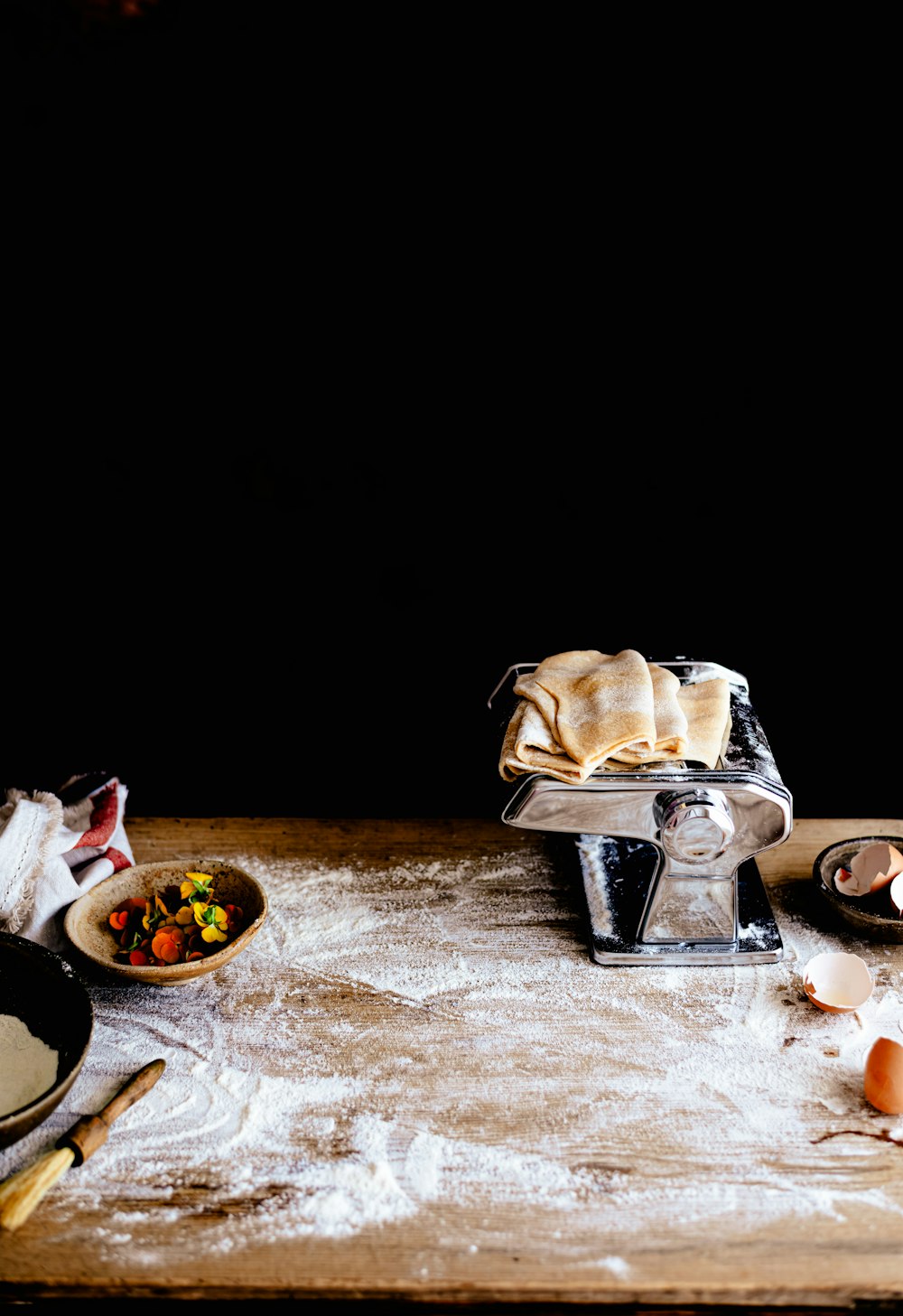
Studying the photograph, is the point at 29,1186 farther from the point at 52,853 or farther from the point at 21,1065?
the point at 52,853

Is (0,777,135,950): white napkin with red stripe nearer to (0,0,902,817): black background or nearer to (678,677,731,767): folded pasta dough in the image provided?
(0,0,902,817): black background

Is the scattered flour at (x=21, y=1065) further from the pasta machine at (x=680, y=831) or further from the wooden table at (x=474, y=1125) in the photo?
the pasta machine at (x=680, y=831)

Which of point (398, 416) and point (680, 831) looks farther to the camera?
point (398, 416)

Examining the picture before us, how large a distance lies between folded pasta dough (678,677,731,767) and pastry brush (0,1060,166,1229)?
90cm

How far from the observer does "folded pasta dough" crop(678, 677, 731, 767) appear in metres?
1.48

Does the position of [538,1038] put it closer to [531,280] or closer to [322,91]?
[531,280]

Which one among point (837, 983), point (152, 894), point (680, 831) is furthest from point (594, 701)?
point (152, 894)

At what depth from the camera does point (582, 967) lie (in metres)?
1.57

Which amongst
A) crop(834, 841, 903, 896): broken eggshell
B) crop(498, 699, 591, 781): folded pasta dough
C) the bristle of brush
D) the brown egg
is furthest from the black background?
the bristle of brush

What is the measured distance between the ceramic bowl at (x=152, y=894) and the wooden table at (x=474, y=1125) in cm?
7

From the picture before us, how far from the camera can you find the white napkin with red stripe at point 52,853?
1537mm

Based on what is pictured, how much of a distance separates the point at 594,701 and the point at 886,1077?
643 millimetres

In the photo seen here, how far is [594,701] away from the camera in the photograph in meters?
1.53

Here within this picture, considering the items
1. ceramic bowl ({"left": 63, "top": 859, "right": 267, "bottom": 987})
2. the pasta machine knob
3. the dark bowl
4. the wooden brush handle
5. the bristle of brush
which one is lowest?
the dark bowl
